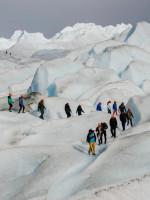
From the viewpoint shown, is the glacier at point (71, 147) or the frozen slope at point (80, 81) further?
the frozen slope at point (80, 81)

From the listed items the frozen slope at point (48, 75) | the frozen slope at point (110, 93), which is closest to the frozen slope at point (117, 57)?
the frozen slope at point (48, 75)

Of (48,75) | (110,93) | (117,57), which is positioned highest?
(117,57)

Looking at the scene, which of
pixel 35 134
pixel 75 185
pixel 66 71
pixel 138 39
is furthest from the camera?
pixel 138 39

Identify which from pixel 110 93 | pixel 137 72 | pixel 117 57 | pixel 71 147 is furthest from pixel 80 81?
pixel 71 147

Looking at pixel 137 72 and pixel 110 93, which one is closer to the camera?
pixel 110 93

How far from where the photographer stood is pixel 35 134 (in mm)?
16984

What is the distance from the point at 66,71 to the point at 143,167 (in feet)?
83.5

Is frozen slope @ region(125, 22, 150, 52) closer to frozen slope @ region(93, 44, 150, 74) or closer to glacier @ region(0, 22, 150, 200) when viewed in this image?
frozen slope @ region(93, 44, 150, 74)

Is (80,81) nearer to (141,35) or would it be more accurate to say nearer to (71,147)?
(71,147)

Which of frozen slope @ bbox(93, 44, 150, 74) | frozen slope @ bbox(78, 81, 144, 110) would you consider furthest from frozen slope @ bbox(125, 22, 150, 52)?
frozen slope @ bbox(78, 81, 144, 110)

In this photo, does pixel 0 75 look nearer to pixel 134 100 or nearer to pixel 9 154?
pixel 134 100

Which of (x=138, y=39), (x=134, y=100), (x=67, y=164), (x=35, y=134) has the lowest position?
(x=67, y=164)

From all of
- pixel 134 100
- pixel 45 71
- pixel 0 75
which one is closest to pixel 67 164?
pixel 134 100

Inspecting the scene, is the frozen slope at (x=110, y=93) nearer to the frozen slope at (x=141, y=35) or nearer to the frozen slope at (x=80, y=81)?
the frozen slope at (x=80, y=81)
